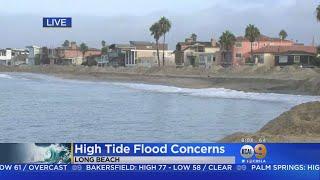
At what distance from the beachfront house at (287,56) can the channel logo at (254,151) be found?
2994 inches

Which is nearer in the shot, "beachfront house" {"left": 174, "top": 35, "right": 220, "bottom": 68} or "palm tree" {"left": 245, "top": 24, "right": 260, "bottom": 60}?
"palm tree" {"left": 245, "top": 24, "right": 260, "bottom": 60}

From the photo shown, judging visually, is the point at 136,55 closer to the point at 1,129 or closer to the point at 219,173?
the point at 1,129

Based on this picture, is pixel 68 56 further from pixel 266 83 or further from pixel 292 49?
pixel 266 83

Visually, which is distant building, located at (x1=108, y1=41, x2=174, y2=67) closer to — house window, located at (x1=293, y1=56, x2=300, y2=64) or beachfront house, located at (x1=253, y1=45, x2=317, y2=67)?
beachfront house, located at (x1=253, y1=45, x2=317, y2=67)

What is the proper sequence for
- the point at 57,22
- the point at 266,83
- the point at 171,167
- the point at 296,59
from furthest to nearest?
the point at 296,59
the point at 266,83
the point at 57,22
the point at 171,167

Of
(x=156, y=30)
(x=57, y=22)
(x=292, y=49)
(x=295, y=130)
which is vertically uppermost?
(x=156, y=30)

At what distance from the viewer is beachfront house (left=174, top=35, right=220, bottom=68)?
336ft

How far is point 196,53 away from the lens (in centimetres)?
10588

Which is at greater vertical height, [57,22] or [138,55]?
[57,22]

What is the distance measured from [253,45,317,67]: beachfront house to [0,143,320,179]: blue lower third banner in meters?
76.1

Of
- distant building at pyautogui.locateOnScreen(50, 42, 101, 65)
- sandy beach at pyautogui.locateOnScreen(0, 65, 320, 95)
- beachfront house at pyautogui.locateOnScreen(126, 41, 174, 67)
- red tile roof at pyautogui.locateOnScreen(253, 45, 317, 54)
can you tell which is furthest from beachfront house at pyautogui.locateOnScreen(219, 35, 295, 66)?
distant building at pyautogui.locateOnScreen(50, 42, 101, 65)

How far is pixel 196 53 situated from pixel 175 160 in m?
101

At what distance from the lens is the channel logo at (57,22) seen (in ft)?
18.8

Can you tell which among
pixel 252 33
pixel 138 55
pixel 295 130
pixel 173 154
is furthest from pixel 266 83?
pixel 138 55
